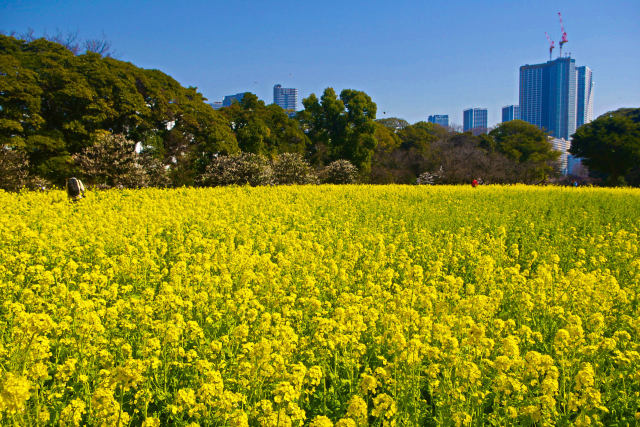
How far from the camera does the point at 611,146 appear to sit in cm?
3816

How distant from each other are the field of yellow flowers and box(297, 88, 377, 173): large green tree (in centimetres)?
2698

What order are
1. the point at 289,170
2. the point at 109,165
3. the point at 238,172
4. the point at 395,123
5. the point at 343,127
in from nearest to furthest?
the point at 109,165 → the point at 238,172 → the point at 289,170 → the point at 343,127 → the point at 395,123

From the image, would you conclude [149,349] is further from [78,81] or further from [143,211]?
[78,81]

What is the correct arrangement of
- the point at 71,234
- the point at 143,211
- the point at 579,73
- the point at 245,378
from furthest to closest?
the point at 579,73 → the point at 143,211 → the point at 71,234 → the point at 245,378

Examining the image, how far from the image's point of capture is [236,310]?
13.3ft

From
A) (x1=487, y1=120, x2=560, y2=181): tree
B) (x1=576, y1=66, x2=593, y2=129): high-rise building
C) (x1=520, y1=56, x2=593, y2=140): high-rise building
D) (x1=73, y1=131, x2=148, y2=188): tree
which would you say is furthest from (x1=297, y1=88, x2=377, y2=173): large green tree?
(x1=576, y1=66, x2=593, y2=129): high-rise building

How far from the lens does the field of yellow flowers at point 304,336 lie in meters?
2.72

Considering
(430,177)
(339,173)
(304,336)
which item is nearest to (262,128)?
(339,173)

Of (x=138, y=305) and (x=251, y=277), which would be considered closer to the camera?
(x=138, y=305)

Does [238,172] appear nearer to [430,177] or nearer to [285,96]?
[430,177]

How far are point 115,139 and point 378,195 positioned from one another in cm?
1243

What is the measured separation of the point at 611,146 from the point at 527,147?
647cm

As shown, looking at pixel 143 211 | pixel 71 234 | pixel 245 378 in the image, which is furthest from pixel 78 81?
pixel 245 378

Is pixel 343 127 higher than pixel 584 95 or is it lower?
lower
